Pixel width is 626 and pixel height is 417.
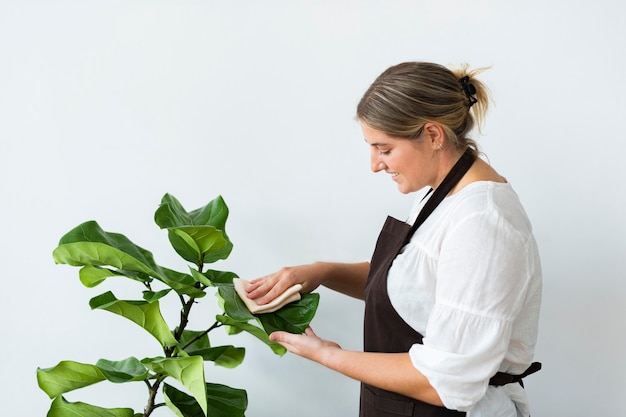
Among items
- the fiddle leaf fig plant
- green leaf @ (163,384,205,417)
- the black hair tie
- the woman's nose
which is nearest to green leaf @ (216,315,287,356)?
the fiddle leaf fig plant

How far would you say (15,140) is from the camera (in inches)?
73.9

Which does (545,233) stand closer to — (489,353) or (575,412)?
(575,412)

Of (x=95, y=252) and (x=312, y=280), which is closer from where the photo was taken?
(x=95, y=252)

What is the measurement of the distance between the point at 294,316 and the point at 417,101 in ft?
1.64

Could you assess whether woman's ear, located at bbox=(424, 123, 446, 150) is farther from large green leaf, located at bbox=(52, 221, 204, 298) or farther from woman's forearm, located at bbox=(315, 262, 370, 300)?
large green leaf, located at bbox=(52, 221, 204, 298)

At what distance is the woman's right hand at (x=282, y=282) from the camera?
5.10 feet

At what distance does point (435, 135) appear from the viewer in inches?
55.1

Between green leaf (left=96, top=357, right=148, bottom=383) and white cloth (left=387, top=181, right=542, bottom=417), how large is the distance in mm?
514

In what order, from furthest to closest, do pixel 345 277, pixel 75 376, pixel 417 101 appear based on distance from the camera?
pixel 345 277
pixel 75 376
pixel 417 101

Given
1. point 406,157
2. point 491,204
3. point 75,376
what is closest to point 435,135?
point 406,157

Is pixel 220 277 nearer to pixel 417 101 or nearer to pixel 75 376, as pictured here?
pixel 75 376

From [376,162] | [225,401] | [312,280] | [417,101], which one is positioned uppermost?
[417,101]

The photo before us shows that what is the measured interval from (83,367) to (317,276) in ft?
1.66

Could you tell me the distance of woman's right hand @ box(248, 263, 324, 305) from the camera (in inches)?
61.2
